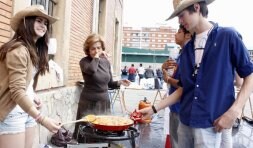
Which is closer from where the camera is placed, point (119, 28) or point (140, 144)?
point (140, 144)

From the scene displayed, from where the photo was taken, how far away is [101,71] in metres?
4.80

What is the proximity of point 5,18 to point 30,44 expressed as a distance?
4.96 feet

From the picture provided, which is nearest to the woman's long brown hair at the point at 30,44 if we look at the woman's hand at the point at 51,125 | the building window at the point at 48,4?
the woman's hand at the point at 51,125

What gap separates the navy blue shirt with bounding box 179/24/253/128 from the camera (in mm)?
2367

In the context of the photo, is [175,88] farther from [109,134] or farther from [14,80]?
[14,80]

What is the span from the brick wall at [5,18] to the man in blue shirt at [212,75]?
231 centimetres

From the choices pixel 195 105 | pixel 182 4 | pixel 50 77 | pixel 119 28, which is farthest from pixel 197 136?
pixel 119 28

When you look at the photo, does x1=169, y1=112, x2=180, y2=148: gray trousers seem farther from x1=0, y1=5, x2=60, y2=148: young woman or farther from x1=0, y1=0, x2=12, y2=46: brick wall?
x1=0, y1=0, x2=12, y2=46: brick wall

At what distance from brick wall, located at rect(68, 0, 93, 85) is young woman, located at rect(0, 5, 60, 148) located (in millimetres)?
4595

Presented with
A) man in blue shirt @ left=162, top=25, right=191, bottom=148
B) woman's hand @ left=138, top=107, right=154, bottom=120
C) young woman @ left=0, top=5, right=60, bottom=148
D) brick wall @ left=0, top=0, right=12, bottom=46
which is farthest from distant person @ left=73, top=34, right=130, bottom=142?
young woman @ left=0, top=5, right=60, bottom=148

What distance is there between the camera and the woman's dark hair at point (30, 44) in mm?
2575

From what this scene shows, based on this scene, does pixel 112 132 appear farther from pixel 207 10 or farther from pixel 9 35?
pixel 9 35

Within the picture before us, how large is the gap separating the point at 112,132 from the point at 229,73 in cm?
121

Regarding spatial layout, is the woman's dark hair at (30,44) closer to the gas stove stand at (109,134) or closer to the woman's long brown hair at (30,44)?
the woman's long brown hair at (30,44)
